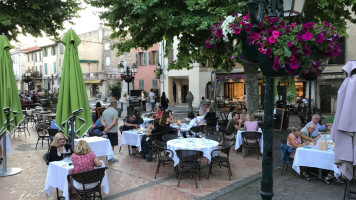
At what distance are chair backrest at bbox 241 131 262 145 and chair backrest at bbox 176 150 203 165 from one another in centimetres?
264

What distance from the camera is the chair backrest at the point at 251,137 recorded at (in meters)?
8.40

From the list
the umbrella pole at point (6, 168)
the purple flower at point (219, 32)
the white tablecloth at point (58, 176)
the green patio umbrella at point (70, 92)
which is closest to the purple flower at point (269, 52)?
the purple flower at point (219, 32)

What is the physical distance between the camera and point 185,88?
30.6 m

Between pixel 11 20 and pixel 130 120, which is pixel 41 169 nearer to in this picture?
pixel 130 120

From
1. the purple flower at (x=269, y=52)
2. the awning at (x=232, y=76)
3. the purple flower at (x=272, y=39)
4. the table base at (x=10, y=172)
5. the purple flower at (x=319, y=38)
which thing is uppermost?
the awning at (x=232, y=76)

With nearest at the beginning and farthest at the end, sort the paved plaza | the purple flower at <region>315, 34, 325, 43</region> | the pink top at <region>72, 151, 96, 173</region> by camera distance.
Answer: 1. the purple flower at <region>315, 34, 325, 43</region>
2. the pink top at <region>72, 151, 96, 173</region>
3. the paved plaza

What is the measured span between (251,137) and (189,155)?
9.48 feet

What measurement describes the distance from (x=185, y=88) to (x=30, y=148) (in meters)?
21.6

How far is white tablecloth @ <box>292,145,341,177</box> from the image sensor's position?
20.1 feet

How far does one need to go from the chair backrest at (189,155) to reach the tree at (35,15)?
8023 millimetres

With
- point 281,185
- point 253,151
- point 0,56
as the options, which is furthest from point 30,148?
point 281,185

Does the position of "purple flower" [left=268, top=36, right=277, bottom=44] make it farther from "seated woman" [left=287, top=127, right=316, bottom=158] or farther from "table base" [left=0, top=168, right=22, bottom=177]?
"table base" [left=0, top=168, right=22, bottom=177]

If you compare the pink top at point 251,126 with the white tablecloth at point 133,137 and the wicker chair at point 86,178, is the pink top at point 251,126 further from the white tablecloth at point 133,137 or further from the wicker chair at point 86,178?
the wicker chair at point 86,178

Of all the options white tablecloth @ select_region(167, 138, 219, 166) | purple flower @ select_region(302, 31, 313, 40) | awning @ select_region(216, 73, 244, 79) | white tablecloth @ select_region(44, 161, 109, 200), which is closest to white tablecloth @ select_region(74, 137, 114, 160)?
white tablecloth @ select_region(167, 138, 219, 166)
